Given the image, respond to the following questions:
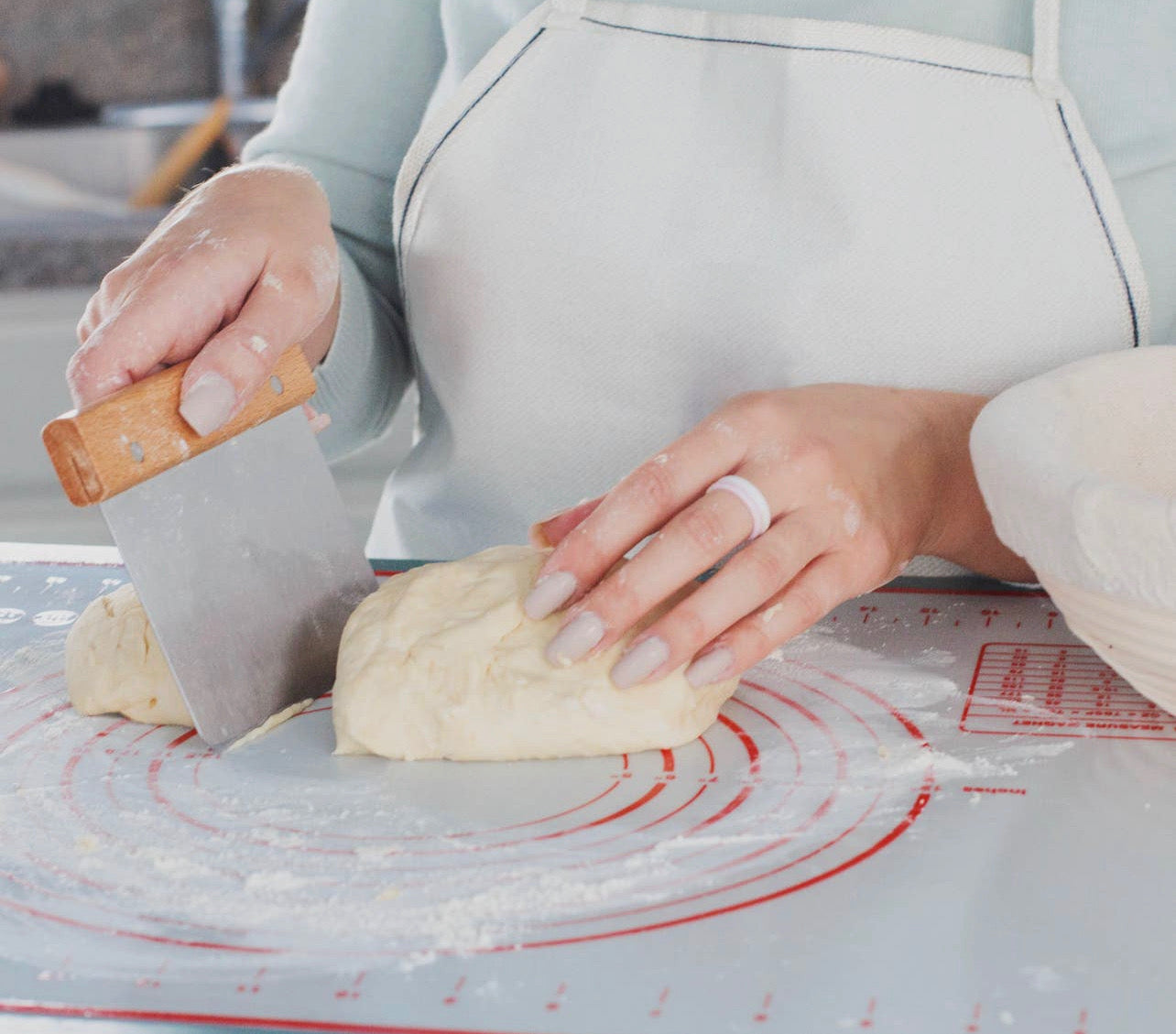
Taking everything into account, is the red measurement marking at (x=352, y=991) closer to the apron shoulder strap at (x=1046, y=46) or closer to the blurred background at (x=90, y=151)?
the apron shoulder strap at (x=1046, y=46)

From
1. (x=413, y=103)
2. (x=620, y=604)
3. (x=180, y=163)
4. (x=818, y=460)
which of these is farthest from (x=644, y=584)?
(x=180, y=163)

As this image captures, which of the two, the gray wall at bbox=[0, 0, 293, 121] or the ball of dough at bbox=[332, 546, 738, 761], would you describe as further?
the gray wall at bbox=[0, 0, 293, 121]

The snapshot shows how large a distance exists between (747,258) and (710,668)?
1.15 ft

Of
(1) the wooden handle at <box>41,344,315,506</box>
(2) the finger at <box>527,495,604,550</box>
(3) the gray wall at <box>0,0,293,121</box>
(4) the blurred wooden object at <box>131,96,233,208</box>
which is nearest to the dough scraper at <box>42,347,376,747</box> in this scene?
(1) the wooden handle at <box>41,344,315,506</box>

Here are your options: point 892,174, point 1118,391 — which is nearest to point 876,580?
point 1118,391

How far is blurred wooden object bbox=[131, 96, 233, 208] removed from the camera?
2174 mm

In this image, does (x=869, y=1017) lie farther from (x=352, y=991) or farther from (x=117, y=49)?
(x=117, y=49)

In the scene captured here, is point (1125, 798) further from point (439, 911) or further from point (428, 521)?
point (428, 521)

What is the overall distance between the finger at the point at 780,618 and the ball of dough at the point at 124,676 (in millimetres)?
288

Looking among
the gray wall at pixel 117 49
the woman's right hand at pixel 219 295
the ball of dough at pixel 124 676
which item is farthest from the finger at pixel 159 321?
the gray wall at pixel 117 49

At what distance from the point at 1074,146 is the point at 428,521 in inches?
21.5

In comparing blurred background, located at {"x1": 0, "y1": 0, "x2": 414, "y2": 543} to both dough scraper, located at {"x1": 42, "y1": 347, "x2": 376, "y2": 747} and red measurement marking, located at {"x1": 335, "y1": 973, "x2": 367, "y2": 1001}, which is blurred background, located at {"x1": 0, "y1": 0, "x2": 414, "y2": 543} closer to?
dough scraper, located at {"x1": 42, "y1": 347, "x2": 376, "y2": 747}

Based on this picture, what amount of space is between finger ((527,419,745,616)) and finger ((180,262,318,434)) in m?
0.19

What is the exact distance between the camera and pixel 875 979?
537 mm
